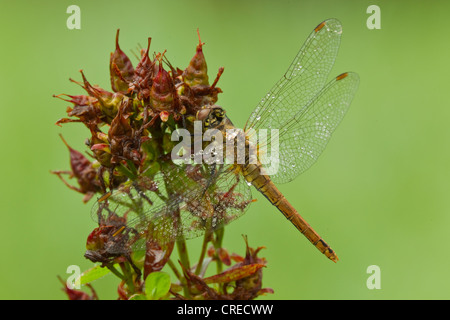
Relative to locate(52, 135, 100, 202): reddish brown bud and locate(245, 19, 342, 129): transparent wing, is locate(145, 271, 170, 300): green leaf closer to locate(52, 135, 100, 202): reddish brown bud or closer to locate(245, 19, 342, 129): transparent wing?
locate(52, 135, 100, 202): reddish brown bud

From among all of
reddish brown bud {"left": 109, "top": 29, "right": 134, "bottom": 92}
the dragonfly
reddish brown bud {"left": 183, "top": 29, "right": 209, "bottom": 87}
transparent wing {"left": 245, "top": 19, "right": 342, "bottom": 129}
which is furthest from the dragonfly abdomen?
reddish brown bud {"left": 109, "top": 29, "right": 134, "bottom": 92}

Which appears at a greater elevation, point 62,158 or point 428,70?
point 428,70

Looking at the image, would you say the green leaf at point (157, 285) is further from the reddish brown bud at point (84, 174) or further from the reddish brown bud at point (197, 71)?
the reddish brown bud at point (197, 71)

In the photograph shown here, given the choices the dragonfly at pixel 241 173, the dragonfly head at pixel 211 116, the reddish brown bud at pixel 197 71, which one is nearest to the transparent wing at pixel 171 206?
the dragonfly at pixel 241 173

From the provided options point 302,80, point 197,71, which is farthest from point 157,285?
point 302,80

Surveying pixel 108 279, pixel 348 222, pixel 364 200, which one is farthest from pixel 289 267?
pixel 108 279
